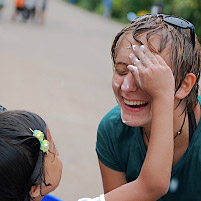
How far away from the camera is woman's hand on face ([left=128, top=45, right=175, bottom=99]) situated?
75.5 inches

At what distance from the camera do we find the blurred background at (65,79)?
4664mm

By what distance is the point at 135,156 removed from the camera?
2346 mm

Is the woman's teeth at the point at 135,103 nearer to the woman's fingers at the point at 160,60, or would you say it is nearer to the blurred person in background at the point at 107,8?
the woman's fingers at the point at 160,60

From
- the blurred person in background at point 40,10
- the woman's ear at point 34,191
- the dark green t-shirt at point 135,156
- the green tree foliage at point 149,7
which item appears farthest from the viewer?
the green tree foliage at point 149,7

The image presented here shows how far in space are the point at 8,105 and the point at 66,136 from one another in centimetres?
112

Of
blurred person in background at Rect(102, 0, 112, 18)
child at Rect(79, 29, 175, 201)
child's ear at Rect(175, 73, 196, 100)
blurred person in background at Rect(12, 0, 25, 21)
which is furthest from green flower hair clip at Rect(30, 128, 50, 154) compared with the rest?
blurred person in background at Rect(102, 0, 112, 18)

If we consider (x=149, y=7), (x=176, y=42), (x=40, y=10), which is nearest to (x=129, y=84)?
(x=176, y=42)

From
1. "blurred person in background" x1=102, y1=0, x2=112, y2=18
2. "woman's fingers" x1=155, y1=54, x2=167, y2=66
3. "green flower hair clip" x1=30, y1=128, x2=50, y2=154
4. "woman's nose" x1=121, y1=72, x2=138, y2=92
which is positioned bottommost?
"green flower hair clip" x1=30, y1=128, x2=50, y2=154

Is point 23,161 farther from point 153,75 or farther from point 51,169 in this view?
point 153,75

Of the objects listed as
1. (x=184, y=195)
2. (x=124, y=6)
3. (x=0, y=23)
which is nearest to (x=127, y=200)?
(x=184, y=195)

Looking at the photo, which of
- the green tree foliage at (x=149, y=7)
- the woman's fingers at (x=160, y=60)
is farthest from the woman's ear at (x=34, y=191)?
the green tree foliage at (x=149, y=7)

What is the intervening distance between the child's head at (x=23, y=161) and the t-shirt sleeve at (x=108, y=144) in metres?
0.50

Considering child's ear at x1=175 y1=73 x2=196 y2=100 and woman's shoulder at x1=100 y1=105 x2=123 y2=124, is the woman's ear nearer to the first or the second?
woman's shoulder at x1=100 y1=105 x2=123 y2=124

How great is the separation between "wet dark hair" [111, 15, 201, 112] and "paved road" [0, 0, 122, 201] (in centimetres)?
225
